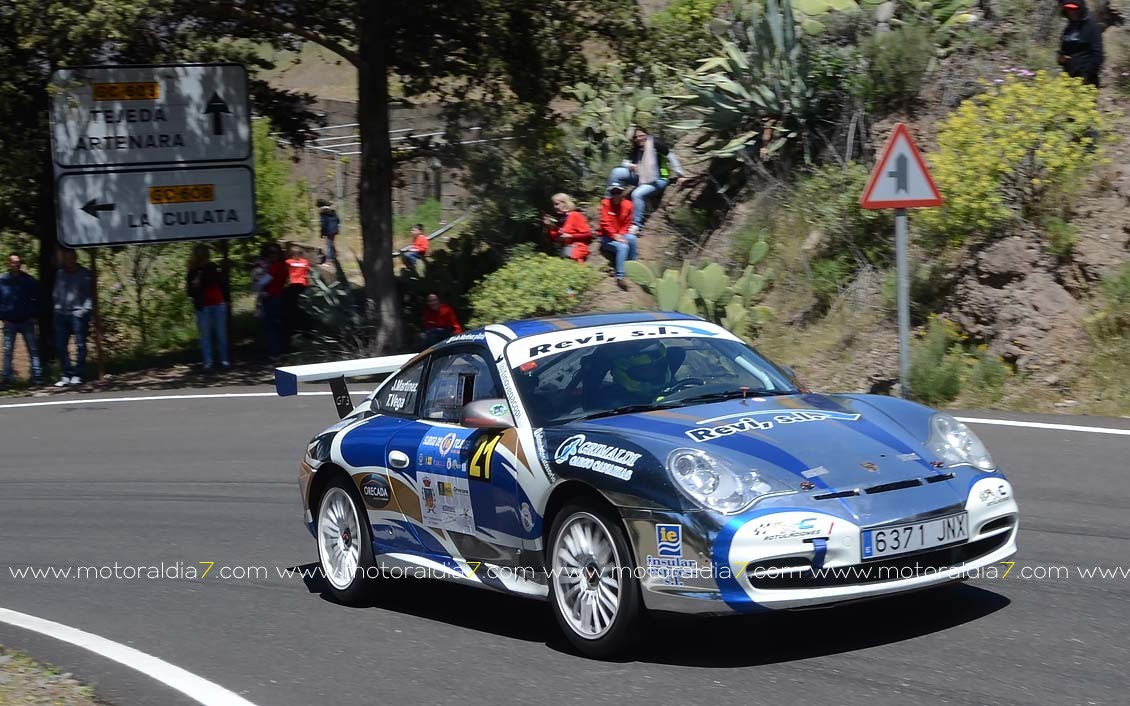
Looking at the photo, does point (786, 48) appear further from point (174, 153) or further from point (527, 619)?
point (527, 619)

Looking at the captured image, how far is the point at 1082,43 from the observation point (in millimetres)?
15602

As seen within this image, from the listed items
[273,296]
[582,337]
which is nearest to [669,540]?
[582,337]

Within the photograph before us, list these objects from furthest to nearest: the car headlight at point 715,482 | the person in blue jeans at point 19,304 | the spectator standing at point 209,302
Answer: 1. the spectator standing at point 209,302
2. the person in blue jeans at point 19,304
3. the car headlight at point 715,482

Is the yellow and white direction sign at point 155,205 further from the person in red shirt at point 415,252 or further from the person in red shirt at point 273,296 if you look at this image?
the person in red shirt at point 415,252

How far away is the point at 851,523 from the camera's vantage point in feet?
18.5

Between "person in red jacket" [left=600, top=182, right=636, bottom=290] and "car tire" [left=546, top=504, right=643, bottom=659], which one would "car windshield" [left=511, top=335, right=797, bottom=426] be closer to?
"car tire" [left=546, top=504, right=643, bottom=659]

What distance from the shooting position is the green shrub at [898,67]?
18078 mm

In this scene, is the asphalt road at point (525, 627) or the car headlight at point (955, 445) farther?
the car headlight at point (955, 445)

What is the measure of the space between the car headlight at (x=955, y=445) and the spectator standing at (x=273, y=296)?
15158 mm

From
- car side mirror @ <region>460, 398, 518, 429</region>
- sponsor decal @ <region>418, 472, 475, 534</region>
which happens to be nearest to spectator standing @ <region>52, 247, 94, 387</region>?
sponsor decal @ <region>418, 472, 475, 534</region>

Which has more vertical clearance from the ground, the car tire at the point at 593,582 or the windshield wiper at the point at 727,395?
the windshield wiper at the point at 727,395

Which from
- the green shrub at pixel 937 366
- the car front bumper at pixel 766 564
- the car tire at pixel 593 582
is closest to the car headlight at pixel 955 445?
the car front bumper at pixel 766 564

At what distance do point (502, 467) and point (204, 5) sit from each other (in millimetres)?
14329

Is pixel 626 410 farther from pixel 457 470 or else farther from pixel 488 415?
pixel 457 470
